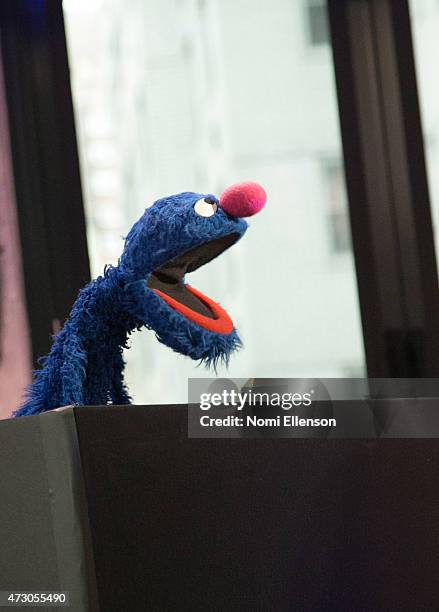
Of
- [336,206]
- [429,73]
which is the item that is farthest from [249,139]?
[429,73]

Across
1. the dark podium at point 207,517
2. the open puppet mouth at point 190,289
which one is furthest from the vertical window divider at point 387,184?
the dark podium at point 207,517

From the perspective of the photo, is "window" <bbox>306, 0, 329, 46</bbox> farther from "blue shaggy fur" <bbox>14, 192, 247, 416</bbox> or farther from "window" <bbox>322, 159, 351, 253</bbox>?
"blue shaggy fur" <bbox>14, 192, 247, 416</bbox>

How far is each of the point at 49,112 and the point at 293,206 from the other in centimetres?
52

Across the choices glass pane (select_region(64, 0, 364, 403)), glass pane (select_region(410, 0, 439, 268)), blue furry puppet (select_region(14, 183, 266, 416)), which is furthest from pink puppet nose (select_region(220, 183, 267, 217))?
glass pane (select_region(410, 0, 439, 268))

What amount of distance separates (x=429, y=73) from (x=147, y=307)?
113 centimetres

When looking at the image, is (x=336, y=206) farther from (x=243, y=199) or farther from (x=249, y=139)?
(x=243, y=199)

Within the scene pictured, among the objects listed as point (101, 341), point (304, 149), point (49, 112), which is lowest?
point (101, 341)

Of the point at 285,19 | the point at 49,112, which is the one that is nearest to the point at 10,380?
the point at 49,112

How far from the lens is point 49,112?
180cm

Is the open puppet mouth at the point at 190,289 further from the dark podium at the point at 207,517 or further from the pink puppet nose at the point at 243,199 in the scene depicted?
the dark podium at the point at 207,517

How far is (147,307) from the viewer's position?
912 mm

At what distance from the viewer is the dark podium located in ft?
1.61

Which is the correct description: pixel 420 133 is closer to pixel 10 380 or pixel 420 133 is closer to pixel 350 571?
pixel 10 380

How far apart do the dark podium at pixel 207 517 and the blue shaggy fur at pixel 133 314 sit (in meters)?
0.37
